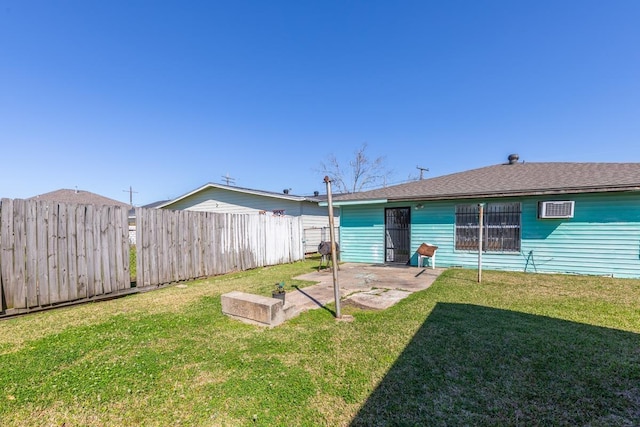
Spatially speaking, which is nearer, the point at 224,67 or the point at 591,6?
the point at 591,6

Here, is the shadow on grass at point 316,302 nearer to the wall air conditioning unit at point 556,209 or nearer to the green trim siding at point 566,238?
the green trim siding at point 566,238

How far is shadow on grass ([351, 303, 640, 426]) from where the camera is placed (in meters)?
1.90

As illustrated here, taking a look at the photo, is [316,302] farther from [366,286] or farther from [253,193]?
[253,193]

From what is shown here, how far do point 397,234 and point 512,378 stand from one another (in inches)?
293

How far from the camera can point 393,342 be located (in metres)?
3.12

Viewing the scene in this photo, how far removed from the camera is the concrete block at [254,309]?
3.72 metres

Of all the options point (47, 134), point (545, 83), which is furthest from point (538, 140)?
point (47, 134)

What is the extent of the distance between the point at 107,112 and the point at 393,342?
Answer: 1500 centimetres

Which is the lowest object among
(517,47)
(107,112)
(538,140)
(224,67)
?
(538,140)

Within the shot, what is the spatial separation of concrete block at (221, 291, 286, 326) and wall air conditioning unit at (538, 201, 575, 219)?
293 inches

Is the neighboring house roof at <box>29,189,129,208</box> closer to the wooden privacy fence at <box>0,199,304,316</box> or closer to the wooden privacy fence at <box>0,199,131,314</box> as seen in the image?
the wooden privacy fence at <box>0,199,304,316</box>

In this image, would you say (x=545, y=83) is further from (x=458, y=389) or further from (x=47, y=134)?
(x=47, y=134)

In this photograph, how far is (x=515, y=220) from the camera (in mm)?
7797

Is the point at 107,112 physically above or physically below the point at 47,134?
above
